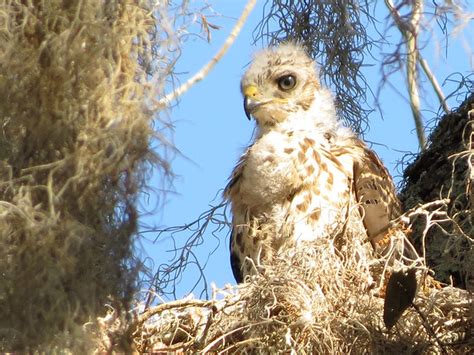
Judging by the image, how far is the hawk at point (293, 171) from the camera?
18.6 feet

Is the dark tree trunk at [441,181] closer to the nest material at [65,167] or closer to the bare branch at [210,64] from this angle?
the bare branch at [210,64]

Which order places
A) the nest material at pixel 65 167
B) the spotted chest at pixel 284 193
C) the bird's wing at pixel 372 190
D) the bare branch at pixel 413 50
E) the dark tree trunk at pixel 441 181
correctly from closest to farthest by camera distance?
the nest material at pixel 65 167 < the bare branch at pixel 413 50 < the spotted chest at pixel 284 193 < the bird's wing at pixel 372 190 < the dark tree trunk at pixel 441 181

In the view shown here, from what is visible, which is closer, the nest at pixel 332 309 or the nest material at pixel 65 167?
the nest material at pixel 65 167

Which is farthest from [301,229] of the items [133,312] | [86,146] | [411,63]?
[86,146]

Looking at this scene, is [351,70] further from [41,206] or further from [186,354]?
[41,206]

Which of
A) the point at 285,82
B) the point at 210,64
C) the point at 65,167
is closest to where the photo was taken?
the point at 65,167

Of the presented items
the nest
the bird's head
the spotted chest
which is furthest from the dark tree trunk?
the nest

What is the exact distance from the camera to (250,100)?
6.15m

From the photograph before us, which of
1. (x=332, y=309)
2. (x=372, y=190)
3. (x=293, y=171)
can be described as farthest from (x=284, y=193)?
(x=332, y=309)

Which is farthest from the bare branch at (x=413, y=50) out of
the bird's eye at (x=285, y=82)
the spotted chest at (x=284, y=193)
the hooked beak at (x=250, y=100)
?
the hooked beak at (x=250, y=100)

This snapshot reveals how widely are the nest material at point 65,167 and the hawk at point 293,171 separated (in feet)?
5.70

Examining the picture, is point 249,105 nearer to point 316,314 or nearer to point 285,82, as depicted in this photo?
point 285,82

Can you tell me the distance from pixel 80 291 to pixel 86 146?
0.43 meters

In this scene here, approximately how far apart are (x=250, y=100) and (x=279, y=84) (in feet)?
0.70
